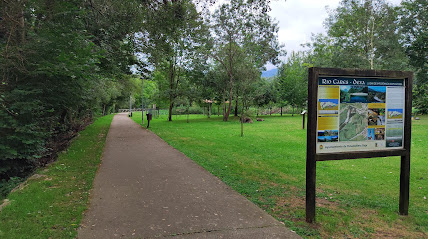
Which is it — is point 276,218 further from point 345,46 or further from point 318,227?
point 345,46

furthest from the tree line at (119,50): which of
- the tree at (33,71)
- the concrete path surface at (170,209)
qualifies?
the concrete path surface at (170,209)

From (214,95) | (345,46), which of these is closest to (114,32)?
(214,95)

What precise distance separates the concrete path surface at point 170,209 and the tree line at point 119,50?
2.80 meters

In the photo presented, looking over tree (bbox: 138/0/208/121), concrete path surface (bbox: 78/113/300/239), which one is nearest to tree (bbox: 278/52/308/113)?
tree (bbox: 138/0/208/121)

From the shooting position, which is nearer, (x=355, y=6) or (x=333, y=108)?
(x=333, y=108)

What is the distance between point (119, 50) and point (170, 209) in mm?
10779

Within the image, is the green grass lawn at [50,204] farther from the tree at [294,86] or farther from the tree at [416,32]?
the tree at [294,86]

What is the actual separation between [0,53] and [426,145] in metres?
15.1

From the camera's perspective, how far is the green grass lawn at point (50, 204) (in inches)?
145

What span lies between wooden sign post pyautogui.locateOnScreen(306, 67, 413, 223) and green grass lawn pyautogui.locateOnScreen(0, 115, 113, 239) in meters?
3.56

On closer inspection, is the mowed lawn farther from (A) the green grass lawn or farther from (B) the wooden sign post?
(A) the green grass lawn

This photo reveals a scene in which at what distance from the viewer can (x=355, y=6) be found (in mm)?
27281

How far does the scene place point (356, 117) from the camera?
4191 mm

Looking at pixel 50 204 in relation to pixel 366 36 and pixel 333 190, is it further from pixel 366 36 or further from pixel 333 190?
pixel 366 36
